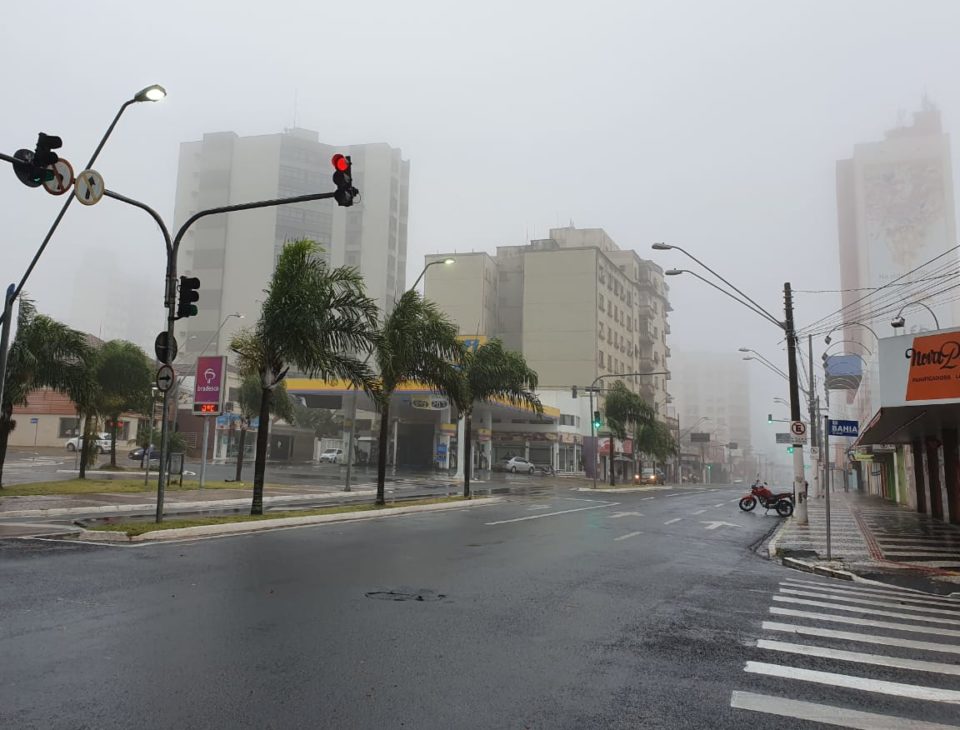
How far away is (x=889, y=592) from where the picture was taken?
11.3m

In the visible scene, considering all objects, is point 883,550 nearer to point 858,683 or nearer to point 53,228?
point 858,683

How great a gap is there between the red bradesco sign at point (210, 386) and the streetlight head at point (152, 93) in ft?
40.4

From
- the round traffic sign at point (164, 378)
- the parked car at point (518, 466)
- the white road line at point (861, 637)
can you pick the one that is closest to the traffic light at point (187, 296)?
the round traffic sign at point (164, 378)

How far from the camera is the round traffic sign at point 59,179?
1117 cm

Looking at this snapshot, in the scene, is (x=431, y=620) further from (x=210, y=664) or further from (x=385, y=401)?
(x=385, y=401)

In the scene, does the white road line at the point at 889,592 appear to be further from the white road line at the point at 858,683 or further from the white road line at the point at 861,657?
the white road line at the point at 858,683

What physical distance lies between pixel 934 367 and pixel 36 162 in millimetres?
16972

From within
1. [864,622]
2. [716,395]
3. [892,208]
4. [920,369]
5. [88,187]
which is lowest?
[864,622]

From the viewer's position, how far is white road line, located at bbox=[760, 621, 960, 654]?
23.2 ft

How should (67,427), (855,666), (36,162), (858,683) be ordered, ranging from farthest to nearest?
(67,427) → (36,162) → (855,666) → (858,683)

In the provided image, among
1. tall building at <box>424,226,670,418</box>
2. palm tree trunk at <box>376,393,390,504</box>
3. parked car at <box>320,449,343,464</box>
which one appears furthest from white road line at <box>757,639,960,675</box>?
tall building at <box>424,226,670,418</box>

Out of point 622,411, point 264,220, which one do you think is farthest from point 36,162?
point 264,220

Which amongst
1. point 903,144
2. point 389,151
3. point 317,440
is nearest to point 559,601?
point 317,440

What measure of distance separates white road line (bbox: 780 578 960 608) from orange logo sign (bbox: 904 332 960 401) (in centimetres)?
416
